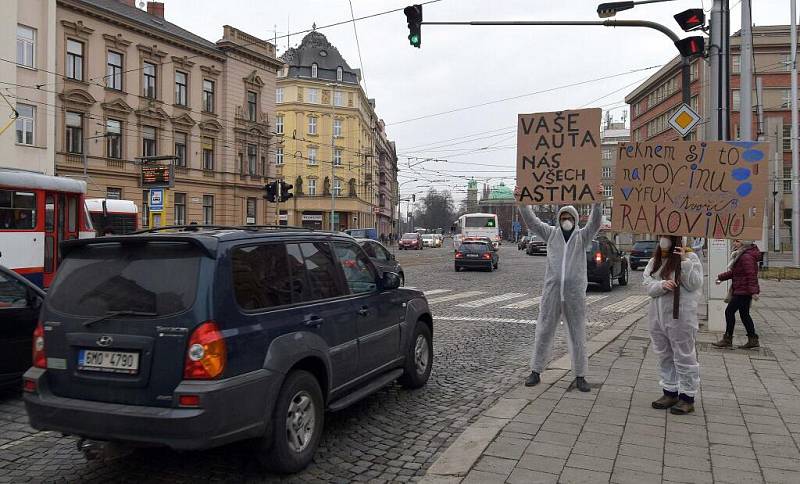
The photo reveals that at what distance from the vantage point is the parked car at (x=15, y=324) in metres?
6.04

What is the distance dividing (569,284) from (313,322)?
9.55 feet

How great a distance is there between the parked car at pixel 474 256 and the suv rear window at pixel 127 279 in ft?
76.5

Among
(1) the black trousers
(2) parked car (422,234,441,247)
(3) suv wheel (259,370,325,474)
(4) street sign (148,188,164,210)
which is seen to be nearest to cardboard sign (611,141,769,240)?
(1) the black trousers

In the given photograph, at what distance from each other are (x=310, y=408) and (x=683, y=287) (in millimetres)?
3341

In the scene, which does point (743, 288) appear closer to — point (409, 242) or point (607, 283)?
point (607, 283)

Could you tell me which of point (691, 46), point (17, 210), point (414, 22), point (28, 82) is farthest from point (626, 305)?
point (28, 82)

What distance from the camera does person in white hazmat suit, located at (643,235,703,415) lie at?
5391 millimetres

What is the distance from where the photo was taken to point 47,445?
4910mm

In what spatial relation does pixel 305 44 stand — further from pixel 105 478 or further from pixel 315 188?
pixel 105 478

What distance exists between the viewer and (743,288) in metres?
8.78

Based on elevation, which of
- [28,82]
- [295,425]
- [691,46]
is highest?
[28,82]

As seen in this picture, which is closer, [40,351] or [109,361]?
[109,361]

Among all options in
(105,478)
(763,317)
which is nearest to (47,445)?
(105,478)

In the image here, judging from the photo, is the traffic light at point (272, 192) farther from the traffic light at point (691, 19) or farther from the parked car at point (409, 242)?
the parked car at point (409, 242)
